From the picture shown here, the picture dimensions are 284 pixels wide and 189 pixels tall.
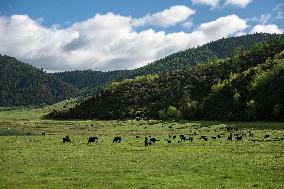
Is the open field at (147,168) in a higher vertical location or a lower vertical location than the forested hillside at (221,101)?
lower

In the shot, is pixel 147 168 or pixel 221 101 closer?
pixel 147 168

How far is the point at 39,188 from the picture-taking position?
101ft

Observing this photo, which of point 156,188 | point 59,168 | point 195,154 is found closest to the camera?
point 156,188

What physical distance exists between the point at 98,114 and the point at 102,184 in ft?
531

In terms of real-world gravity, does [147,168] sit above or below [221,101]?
below

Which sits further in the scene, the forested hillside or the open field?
the forested hillside

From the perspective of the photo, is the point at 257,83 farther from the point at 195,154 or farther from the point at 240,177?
the point at 240,177

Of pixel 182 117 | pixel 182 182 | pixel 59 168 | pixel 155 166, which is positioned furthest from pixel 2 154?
pixel 182 117

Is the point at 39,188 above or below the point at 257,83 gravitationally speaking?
below

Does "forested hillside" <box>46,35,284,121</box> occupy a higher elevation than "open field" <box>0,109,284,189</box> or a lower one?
higher

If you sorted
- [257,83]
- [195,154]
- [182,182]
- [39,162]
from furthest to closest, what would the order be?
[257,83], [195,154], [39,162], [182,182]

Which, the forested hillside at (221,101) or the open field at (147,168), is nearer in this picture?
the open field at (147,168)

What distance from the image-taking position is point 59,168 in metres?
40.2

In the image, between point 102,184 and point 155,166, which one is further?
point 155,166
